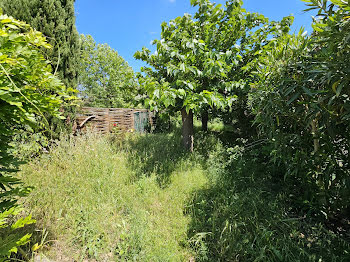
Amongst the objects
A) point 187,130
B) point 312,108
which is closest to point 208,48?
point 187,130

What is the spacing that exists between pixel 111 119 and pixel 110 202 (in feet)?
14.3

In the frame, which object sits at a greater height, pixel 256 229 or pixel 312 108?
pixel 312 108

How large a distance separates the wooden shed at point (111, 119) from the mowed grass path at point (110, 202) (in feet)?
4.86

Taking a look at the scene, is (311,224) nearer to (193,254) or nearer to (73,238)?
(193,254)

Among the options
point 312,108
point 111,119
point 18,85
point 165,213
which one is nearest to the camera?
point 18,85

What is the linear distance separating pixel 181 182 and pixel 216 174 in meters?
0.72

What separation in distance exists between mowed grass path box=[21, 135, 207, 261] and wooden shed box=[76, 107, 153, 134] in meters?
1.48

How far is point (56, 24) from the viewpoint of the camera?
362cm

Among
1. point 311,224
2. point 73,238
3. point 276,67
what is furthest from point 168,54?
point 311,224

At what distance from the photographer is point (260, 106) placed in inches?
77.5

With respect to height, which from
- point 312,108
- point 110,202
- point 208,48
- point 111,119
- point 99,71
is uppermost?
point 99,71

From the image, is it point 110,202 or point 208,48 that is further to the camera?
point 208,48

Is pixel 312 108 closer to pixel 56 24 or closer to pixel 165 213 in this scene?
pixel 165 213

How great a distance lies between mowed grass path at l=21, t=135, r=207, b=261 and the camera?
1.87 metres
